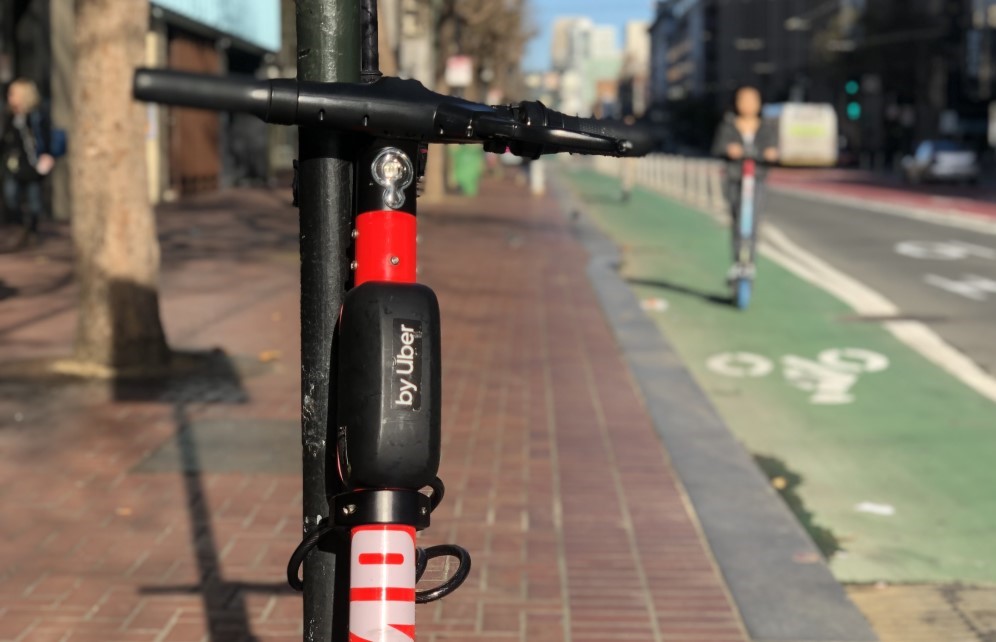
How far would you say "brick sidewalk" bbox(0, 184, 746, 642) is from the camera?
186 inches

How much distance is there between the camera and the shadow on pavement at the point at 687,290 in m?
14.6

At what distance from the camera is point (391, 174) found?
238cm

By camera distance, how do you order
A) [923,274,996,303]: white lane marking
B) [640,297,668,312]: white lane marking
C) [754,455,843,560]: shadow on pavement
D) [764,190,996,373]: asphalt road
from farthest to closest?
[923,274,996,303]: white lane marking < [640,297,668,312]: white lane marking < [764,190,996,373]: asphalt road < [754,455,843,560]: shadow on pavement

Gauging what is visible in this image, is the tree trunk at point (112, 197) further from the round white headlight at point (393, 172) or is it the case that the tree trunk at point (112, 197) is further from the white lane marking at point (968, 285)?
the white lane marking at point (968, 285)

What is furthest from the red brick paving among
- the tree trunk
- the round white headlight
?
the round white headlight

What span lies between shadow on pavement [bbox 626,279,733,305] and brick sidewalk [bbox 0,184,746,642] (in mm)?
2682

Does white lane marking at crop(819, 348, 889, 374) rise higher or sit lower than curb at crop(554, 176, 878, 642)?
lower

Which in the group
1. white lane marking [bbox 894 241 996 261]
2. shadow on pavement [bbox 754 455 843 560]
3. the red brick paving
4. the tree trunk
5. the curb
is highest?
the tree trunk

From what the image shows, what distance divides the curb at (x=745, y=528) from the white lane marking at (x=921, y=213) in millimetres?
17665

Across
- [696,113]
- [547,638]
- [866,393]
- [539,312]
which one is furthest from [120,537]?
[696,113]

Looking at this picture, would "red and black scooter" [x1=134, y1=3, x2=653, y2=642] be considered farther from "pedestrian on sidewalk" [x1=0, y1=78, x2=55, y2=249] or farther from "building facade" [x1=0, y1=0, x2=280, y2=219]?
"pedestrian on sidewalk" [x1=0, y1=78, x2=55, y2=249]

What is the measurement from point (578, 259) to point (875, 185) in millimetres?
37085

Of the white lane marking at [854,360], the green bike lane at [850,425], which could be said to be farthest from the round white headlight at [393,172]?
the white lane marking at [854,360]

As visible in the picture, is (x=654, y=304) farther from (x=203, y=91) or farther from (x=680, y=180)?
(x=680, y=180)
